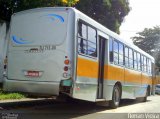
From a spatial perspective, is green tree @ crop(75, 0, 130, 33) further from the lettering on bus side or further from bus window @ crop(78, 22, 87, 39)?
the lettering on bus side

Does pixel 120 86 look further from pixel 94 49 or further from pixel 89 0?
pixel 89 0

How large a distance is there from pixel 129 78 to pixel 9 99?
19.6 feet

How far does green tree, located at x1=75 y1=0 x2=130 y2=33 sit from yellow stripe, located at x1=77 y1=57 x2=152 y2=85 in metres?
7.62

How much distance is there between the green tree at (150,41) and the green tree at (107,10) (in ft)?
112

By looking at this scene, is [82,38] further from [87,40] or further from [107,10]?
[107,10]

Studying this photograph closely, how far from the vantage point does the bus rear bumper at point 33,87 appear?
33.7ft

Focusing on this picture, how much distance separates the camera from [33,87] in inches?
420

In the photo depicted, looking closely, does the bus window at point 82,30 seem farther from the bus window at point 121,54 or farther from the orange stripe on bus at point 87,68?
the bus window at point 121,54

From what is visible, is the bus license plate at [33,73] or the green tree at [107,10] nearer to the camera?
the bus license plate at [33,73]

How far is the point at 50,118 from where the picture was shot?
10312 millimetres

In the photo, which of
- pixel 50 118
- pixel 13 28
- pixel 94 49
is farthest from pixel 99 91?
pixel 13 28

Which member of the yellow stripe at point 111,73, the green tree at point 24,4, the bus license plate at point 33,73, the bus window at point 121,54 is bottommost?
the bus license plate at point 33,73

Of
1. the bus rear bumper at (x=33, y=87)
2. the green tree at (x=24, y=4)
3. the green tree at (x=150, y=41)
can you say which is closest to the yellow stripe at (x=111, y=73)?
the bus rear bumper at (x=33, y=87)

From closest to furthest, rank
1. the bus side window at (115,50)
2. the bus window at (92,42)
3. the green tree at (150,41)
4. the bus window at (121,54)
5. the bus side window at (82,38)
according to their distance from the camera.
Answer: the bus side window at (82,38), the bus window at (92,42), the bus side window at (115,50), the bus window at (121,54), the green tree at (150,41)
